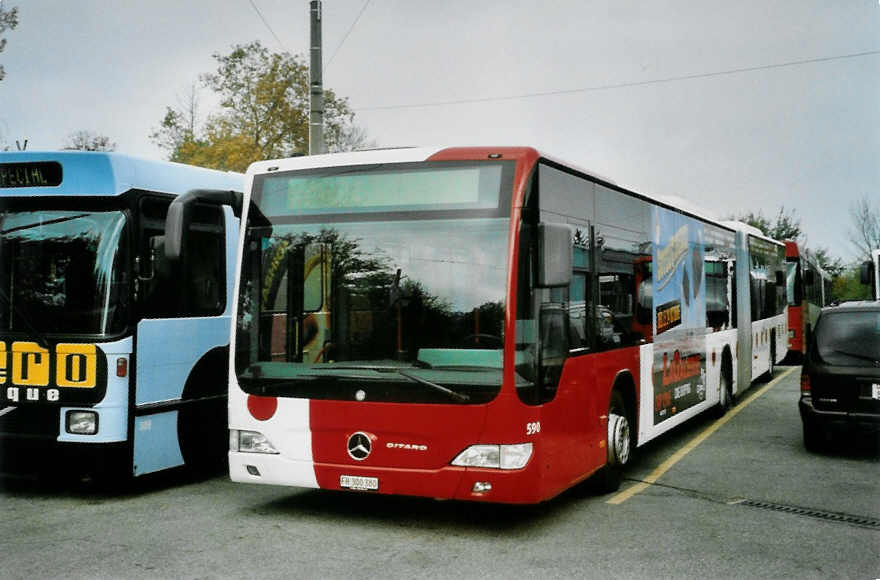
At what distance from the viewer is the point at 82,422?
7.91 meters

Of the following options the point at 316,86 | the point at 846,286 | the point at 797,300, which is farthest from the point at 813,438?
the point at 846,286

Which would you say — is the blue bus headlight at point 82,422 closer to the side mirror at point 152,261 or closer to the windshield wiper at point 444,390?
the side mirror at point 152,261

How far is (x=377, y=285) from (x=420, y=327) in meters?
0.46

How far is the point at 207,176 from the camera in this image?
937 cm

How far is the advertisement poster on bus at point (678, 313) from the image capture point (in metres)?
10.2

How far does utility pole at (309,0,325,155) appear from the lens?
49.5 ft

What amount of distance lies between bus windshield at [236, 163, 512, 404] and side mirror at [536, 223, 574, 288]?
0.26 m

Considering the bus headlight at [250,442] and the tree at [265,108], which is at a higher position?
the tree at [265,108]

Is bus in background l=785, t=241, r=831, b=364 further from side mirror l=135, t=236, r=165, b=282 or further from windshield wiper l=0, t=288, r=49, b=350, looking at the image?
windshield wiper l=0, t=288, r=49, b=350

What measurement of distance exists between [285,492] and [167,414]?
1.26 m

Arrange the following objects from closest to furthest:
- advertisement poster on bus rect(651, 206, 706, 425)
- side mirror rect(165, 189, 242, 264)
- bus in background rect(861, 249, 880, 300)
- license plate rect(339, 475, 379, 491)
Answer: license plate rect(339, 475, 379, 491), side mirror rect(165, 189, 242, 264), advertisement poster on bus rect(651, 206, 706, 425), bus in background rect(861, 249, 880, 300)

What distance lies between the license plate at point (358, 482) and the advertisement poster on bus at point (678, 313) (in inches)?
163

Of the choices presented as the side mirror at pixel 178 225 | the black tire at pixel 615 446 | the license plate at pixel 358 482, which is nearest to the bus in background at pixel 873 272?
the black tire at pixel 615 446

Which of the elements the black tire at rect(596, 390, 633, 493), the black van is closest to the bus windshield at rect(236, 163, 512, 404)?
the black tire at rect(596, 390, 633, 493)
